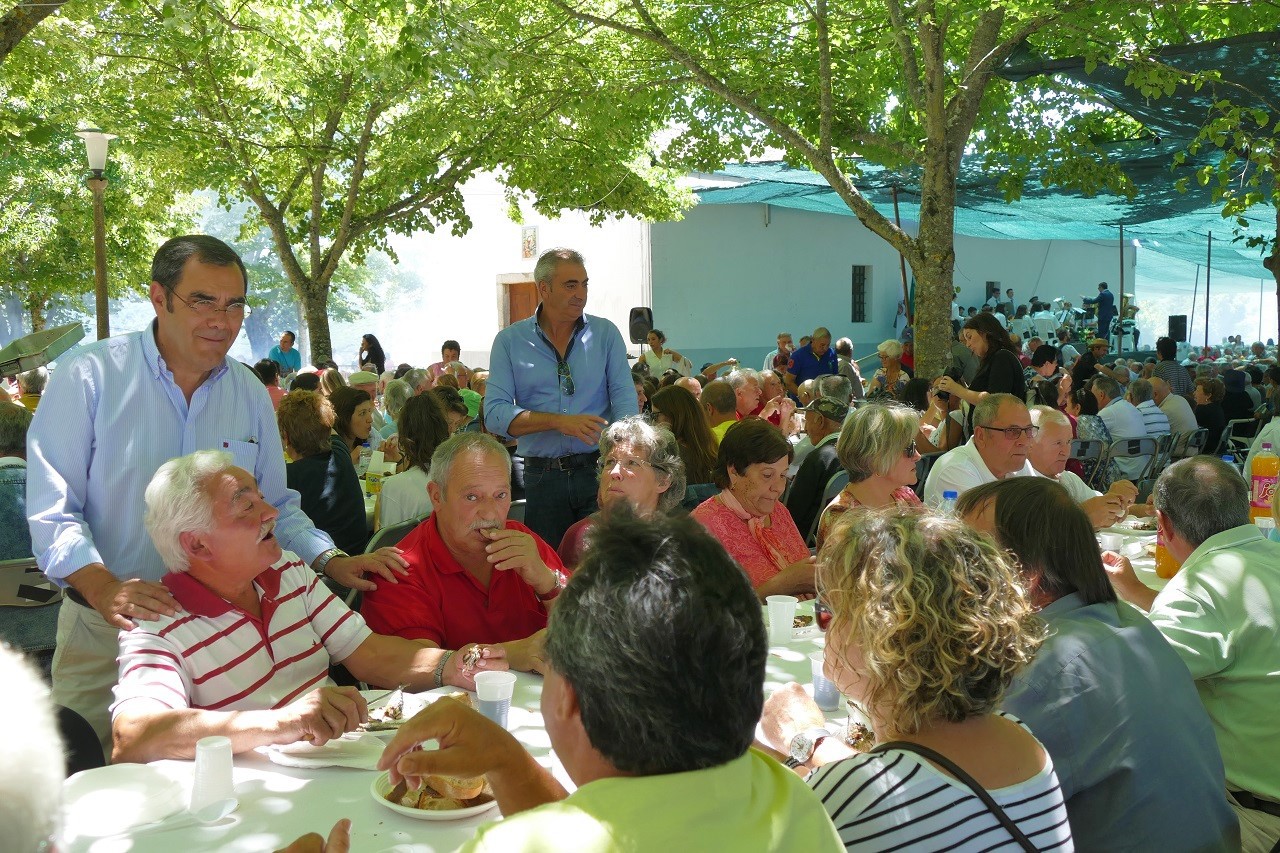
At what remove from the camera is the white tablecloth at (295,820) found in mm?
1897

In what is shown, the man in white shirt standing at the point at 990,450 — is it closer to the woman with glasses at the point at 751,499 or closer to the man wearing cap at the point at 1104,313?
the woman with glasses at the point at 751,499

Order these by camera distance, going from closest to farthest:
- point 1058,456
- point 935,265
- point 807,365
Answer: point 1058,456 < point 935,265 < point 807,365

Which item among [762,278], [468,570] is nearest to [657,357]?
[762,278]

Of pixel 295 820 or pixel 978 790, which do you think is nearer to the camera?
pixel 978 790

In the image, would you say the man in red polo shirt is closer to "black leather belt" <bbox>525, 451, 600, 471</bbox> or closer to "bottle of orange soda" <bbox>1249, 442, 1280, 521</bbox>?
"black leather belt" <bbox>525, 451, 600, 471</bbox>

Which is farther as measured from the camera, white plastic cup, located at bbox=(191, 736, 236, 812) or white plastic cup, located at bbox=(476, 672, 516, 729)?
white plastic cup, located at bbox=(476, 672, 516, 729)

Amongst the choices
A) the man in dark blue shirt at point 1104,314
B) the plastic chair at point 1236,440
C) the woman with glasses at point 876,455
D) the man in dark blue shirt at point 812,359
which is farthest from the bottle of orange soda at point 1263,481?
the man in dark blue shirt at point 1104,314

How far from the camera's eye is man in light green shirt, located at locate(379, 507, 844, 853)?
123cm

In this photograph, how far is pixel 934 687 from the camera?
1.71m

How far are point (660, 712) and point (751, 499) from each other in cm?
286

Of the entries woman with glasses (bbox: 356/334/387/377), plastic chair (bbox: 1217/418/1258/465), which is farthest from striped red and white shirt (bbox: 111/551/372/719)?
woman with glasses (bbox: 356/334/387/377)

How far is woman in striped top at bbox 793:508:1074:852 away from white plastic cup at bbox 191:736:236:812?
44.0 inches

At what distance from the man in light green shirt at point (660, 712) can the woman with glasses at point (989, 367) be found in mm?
6327

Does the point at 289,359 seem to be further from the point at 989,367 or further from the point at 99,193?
the point at 989,367
